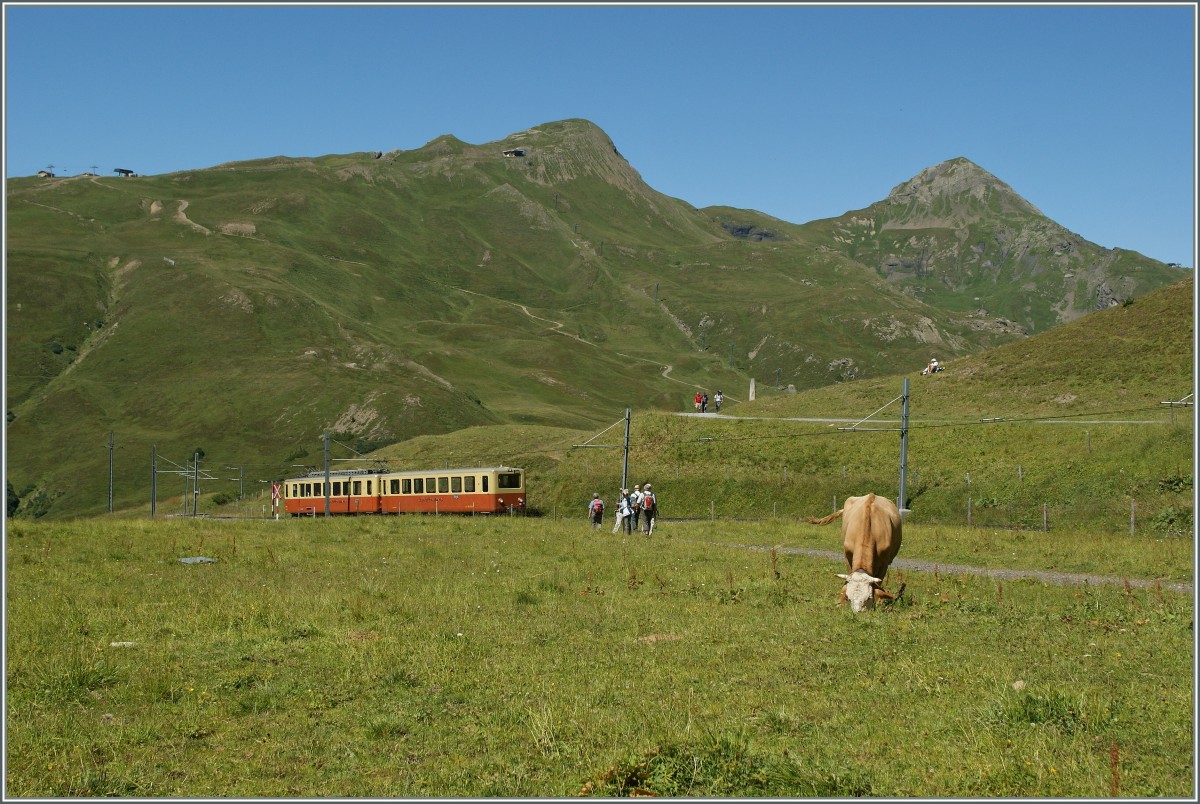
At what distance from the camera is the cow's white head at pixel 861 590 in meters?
17.5

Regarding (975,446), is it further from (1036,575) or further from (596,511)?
(1036,575)

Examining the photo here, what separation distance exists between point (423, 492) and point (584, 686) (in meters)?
54.4

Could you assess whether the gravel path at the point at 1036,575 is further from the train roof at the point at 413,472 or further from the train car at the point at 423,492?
the train roof at the point at 413,472

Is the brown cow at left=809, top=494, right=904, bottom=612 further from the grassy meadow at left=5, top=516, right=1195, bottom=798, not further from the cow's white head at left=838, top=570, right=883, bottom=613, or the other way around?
the grassy meadow at left=5, top=516, right=1195, bottom=798

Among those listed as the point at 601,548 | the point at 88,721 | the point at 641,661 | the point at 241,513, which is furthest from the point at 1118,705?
the point at 241,513

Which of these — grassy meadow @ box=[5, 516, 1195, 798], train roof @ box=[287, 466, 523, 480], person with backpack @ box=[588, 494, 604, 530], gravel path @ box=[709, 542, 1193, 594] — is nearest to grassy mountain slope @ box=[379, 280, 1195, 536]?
train roof @ box=[287, 466, 523, 480]

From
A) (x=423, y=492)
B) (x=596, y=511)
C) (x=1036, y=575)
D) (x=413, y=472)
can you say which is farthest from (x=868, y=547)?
(x=413, y=472)

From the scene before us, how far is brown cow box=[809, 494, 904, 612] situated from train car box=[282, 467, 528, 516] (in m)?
44.0

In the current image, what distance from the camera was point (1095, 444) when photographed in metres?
52.9

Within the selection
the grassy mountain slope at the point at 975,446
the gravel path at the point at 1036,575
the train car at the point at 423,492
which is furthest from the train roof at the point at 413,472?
the gravel path at the point at 1036,575

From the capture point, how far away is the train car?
6288cm

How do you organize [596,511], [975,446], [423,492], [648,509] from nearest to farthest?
[648,509] < [596,511] < [975,446] < [423,492]

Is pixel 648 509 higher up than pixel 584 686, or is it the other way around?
pixel 648 509

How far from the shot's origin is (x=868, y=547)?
1875 cm
